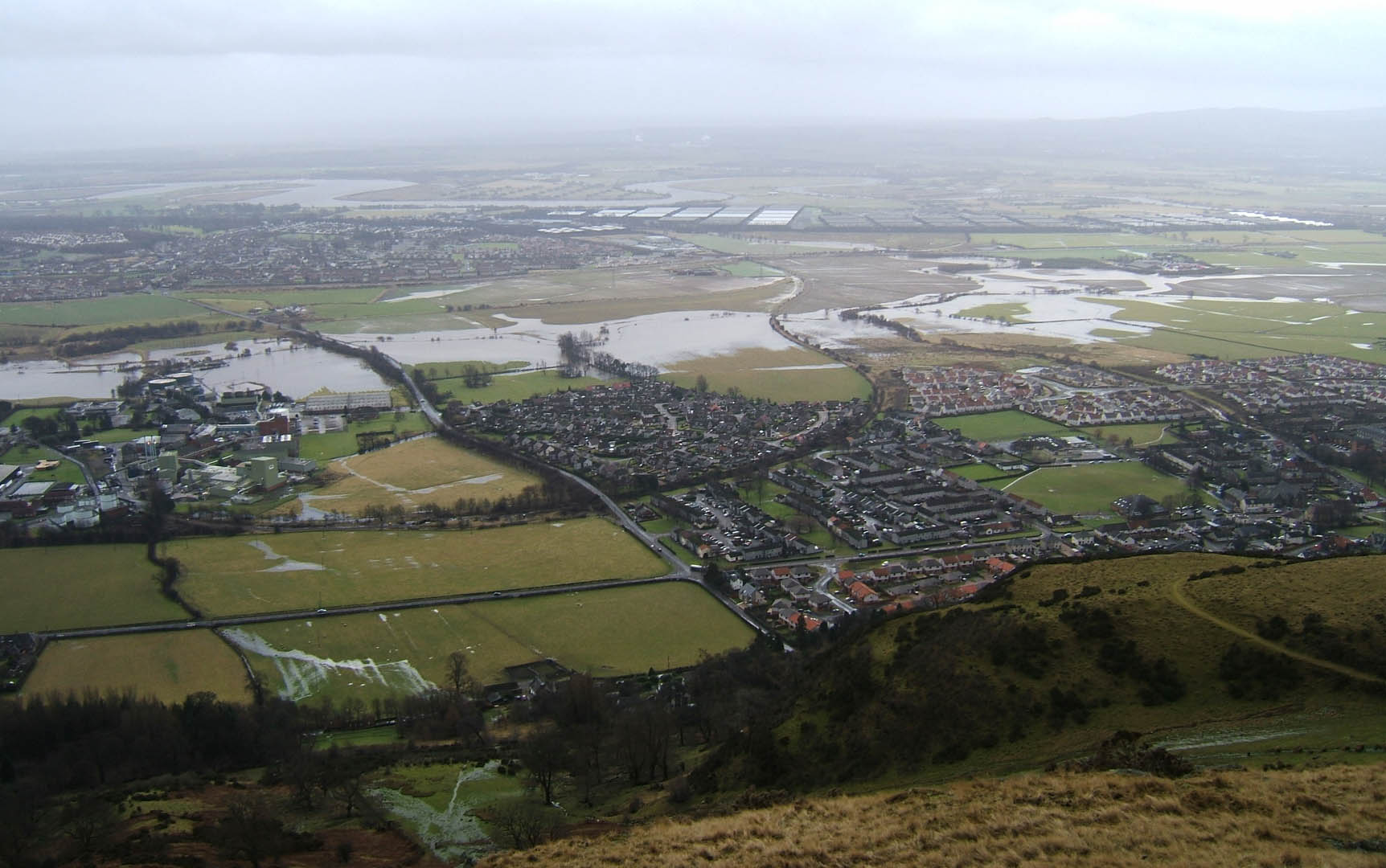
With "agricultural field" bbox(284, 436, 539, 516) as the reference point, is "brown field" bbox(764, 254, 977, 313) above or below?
above

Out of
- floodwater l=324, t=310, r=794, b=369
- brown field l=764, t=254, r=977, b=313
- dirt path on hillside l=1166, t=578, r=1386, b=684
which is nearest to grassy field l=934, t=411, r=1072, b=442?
floodwater l=324, t=310, r=794, b=369

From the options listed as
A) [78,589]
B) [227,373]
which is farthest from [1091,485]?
[227,373]

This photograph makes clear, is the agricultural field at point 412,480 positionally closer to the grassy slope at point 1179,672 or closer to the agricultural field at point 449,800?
the agricultural field at point 449,800

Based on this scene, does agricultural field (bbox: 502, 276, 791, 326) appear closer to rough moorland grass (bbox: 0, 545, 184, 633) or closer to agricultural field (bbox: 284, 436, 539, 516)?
agricultural field (bbox: 284, 436, 539, 516)

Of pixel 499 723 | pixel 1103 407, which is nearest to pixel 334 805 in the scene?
pixel 499 723

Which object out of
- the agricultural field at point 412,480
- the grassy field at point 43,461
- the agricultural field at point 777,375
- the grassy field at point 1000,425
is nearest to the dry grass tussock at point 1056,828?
the agricultural field at point 412,480

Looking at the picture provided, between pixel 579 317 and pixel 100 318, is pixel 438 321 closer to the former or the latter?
pixel 579 317
